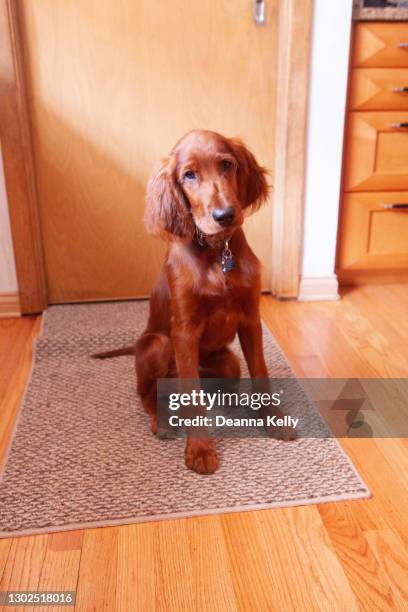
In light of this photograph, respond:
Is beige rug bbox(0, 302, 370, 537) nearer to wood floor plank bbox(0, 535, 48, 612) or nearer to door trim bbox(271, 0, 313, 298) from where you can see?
wood floor plank bbox(0, 535, 48, 612)

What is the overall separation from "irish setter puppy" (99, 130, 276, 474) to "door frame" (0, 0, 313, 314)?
→ 83 centimetres

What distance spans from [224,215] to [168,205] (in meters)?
0.17

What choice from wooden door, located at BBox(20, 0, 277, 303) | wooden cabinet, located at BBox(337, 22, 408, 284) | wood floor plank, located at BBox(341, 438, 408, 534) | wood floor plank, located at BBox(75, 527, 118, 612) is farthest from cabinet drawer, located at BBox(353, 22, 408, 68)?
wood floor plank, located at BBox(75, 527, 118, 612)

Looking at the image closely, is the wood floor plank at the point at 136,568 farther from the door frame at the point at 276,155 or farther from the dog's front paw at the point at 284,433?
the door frame at the point at 276,155

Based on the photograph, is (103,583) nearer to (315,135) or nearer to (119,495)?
(119,495)

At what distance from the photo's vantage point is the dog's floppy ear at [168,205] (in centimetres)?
145

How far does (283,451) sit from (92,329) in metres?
1.03

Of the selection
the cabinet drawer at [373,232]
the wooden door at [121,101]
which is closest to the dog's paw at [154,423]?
the wooden door at [121,101]

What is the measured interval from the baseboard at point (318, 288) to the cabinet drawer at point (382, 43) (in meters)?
0.88

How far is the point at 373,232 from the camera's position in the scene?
2.57m

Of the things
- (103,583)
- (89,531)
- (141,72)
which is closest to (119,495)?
(89,531)

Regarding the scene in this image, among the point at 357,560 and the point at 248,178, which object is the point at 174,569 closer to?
the point at 357,560

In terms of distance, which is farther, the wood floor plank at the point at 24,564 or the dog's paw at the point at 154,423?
the dog's paw at the point at 154,423

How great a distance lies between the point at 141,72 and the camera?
89.4 inches
